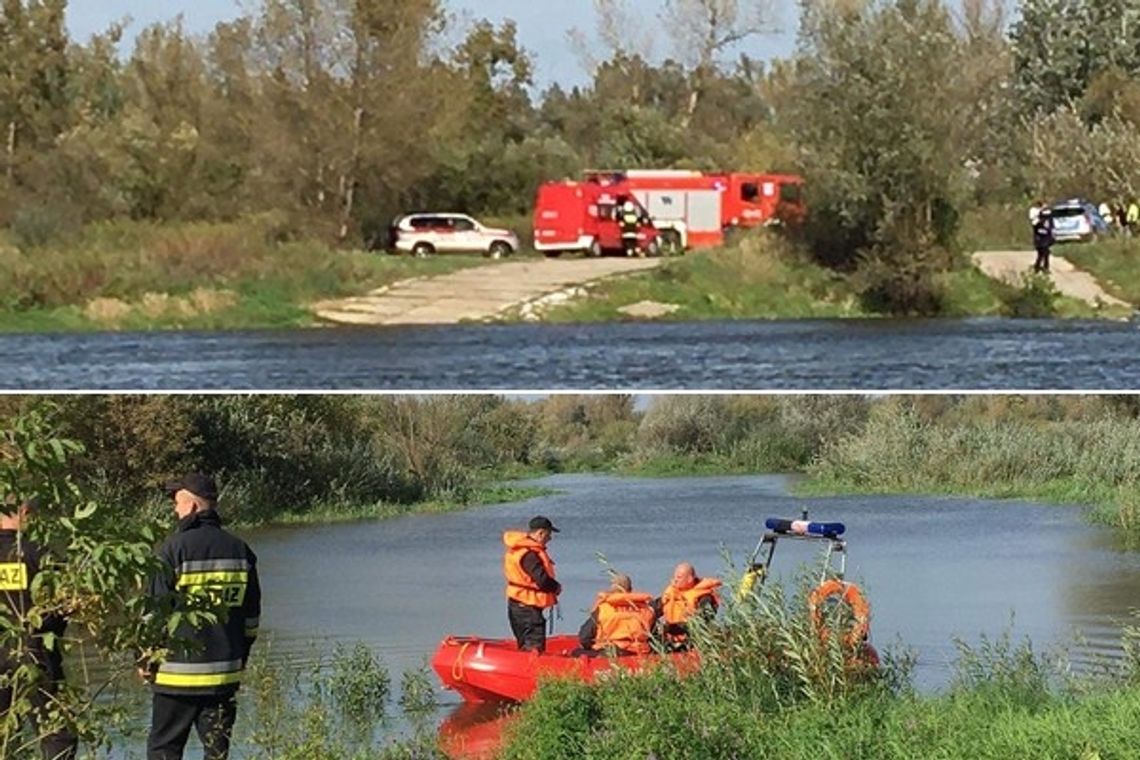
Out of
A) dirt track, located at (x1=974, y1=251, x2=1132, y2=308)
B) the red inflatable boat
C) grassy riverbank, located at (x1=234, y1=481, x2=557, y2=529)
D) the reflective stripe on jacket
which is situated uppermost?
the reflective stripe on jacket

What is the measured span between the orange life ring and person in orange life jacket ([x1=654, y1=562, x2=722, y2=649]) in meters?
1.43

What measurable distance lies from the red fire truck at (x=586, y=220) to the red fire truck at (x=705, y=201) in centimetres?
29

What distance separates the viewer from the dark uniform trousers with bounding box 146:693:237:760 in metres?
8.02

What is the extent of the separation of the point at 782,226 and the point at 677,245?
195 cm

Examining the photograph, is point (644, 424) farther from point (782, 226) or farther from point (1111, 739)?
point (1111, 739)

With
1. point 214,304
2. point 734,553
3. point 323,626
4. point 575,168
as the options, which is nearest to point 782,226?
point 575,168

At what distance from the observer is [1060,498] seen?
22.3m

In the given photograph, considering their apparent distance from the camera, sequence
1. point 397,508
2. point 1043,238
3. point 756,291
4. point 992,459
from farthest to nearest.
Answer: point 756,291
point 1043,238
point 397,508
point 992,459

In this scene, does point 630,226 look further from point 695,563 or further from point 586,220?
point 695,563

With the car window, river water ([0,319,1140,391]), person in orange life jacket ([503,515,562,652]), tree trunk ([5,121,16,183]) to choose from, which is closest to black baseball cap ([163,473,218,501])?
person in orange life jacket ([503,515,562,652])

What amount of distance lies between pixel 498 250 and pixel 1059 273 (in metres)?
9.95

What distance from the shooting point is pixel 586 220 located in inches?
1658

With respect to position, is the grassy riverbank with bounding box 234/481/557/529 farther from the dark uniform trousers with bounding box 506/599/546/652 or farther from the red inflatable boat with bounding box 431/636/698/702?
the dark uniform trousers with bounding box 506/599/546/652

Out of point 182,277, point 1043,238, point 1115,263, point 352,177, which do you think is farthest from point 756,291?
point 352,177
